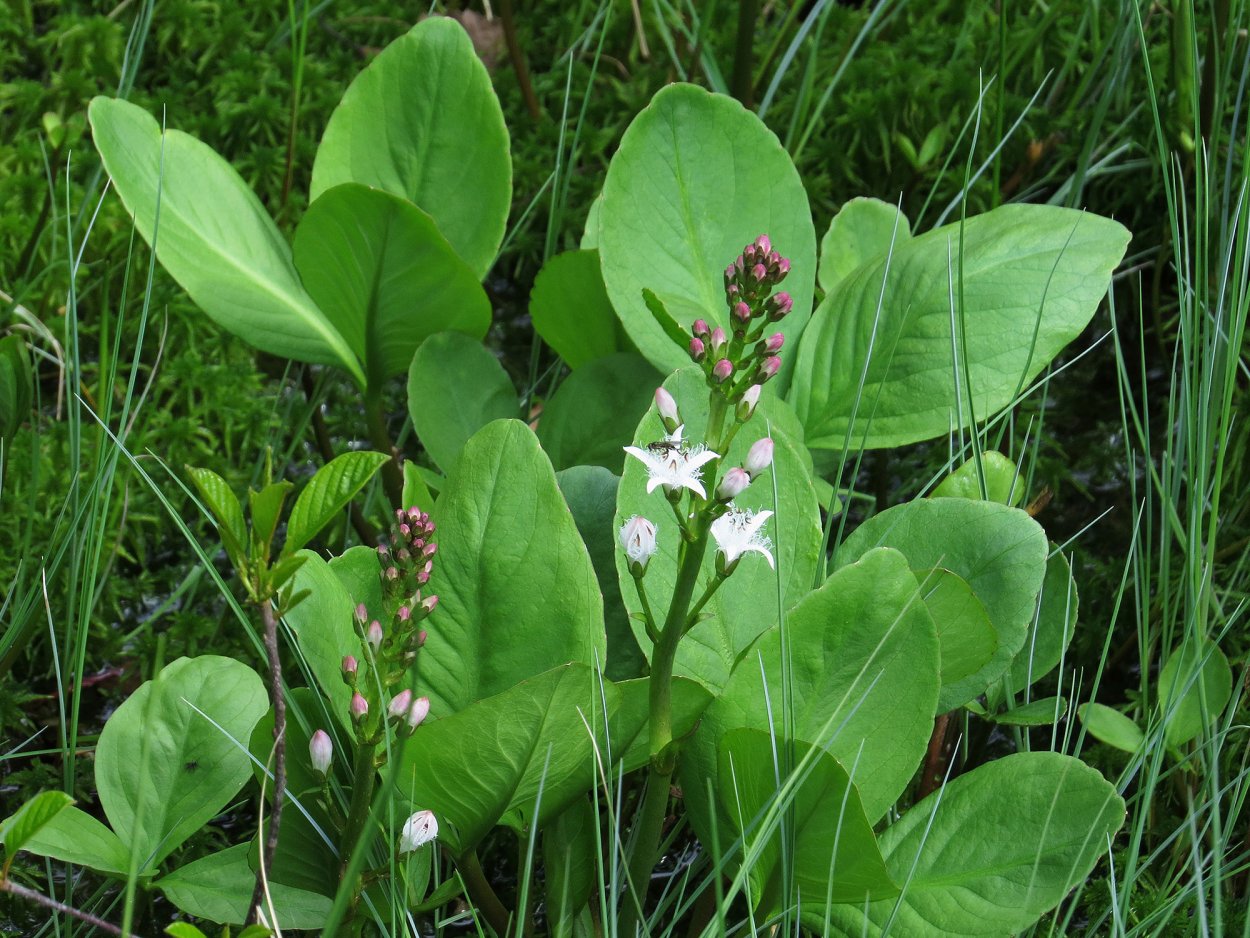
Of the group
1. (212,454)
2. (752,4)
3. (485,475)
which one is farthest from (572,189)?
(485,475)

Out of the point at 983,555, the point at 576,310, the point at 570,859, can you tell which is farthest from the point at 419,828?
the point at 576,310

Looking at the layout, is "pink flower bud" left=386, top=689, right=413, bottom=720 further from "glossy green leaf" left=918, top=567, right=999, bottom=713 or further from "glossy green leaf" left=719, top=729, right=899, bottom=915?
"glossy green leaf" left=918, top=567, right=999, bottom=713

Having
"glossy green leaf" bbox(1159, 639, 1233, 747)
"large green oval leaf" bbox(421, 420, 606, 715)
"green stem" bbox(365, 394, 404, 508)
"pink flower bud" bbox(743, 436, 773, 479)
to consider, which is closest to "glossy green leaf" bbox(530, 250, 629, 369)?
"green stem" bbox(365, 394, 404, 508)

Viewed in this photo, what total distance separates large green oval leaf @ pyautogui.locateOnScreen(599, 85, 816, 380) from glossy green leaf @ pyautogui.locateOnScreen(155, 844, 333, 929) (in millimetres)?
460

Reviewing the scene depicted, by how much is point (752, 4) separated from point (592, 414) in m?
0.45

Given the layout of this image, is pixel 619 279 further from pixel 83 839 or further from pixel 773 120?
pixel 773 120

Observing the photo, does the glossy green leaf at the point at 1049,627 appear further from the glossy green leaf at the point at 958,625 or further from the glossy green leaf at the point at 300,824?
the glossy green leaf at the point at 300,824

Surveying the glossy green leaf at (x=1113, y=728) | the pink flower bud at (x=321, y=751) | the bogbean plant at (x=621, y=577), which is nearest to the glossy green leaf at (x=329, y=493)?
the bogbean plant at (x=621, y=577)

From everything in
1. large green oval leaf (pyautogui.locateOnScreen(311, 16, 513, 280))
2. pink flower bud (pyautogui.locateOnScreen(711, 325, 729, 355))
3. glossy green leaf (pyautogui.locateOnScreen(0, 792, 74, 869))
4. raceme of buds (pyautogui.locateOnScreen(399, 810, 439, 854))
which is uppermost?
large green oval leaf (pyautogui.locateOnScreen(311, 16, 513, 280))

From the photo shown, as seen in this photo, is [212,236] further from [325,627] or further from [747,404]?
[747,404]

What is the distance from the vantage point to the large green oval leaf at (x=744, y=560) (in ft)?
2.70

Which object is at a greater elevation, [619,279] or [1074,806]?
[619,279]

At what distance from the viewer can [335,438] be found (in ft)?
4.43

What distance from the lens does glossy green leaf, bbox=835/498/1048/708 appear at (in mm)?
805
